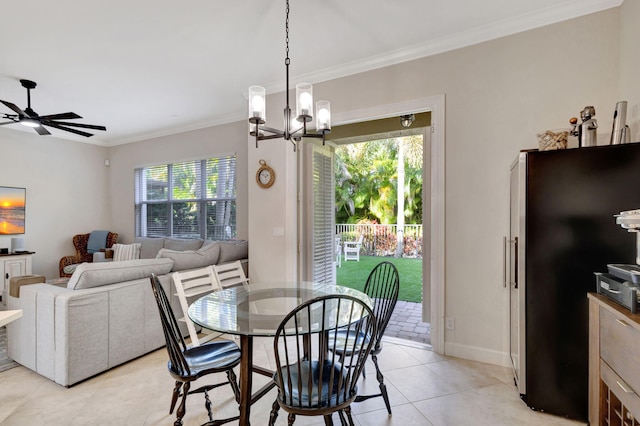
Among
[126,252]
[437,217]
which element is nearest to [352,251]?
[126,252]

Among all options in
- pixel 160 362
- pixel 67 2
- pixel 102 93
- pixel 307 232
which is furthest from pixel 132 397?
pixel 102 93

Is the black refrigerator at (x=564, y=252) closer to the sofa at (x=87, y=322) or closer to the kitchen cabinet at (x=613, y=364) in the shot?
the kitchen cabinet at (x=613, y=364)

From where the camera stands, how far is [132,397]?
2.26m

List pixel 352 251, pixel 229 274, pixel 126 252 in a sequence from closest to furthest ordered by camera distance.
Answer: pixel 229 274, pixel 126 252, pixel 352 251

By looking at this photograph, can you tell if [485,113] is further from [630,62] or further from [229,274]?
[229,274]

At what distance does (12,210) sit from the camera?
523 cm

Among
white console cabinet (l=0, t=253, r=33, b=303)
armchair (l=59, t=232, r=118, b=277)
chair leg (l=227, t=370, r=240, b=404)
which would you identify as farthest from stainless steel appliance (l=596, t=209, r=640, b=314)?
armchair (l=59, t=232, r=118, b=277)

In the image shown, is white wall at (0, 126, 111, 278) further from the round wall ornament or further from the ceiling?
the round wall ornament

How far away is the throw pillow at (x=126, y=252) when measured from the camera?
17.9 feet

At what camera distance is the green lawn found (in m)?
5.44

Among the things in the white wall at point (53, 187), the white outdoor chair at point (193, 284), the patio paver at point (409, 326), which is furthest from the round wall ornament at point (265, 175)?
the white wall at point (53, 187)

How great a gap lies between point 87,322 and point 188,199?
3.43m

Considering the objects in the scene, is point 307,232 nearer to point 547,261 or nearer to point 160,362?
point 160,362

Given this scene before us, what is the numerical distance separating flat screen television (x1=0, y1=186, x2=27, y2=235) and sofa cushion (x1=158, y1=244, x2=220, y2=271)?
3.68m
